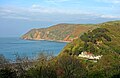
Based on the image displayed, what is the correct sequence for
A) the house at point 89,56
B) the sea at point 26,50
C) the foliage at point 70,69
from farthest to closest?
the sea at point 26,50 < the house at point 89,56 < the foliage at point 70,69

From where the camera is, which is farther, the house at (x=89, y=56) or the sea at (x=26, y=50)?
the sea at (x=26, y=50)

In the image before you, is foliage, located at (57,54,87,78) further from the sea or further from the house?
the house

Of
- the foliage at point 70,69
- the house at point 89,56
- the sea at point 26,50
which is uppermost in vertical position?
the foliage at point 70,69

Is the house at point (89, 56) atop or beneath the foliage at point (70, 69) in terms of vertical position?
beneath

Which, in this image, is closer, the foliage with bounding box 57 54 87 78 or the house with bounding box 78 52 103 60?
the foliage with bounding box 57 54 87 78

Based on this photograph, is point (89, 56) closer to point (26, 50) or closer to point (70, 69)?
point (70, 69)

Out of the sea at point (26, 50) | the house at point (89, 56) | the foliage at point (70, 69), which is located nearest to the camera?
the foliage at point (70, 69)

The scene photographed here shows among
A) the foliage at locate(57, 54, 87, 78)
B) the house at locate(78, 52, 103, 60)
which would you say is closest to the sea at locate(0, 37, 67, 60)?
the house at locate(78, 52, 103, 60)

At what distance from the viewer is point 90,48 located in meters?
67.4

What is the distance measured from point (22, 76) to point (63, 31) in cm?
16754

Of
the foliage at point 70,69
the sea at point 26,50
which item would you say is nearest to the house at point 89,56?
the sea at point 26,50

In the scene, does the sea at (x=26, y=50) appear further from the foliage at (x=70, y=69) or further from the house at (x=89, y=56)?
the foliage at (x=70, y=69)

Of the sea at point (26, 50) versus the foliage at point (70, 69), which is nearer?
the foliage at point (70, 69)

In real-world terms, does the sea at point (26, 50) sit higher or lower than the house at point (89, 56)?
lower
